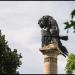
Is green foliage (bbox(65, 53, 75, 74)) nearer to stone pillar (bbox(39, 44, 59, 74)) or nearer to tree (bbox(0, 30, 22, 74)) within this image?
stone pillar (bbox(39, 44, 59, 74))

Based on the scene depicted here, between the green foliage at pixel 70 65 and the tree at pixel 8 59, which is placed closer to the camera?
the tree at pixel 8 59

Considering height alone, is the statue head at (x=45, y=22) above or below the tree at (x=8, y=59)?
above

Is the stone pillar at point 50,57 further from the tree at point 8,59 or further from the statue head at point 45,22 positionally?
the tree at point 8,59

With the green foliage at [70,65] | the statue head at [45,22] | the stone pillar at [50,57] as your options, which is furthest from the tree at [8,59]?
the statue head at [45,22]

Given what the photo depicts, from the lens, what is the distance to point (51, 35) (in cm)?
4128

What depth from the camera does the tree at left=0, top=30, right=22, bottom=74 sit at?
33594 mm

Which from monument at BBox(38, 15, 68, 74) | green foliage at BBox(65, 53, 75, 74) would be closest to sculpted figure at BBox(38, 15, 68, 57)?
monument at BBox(38, 15, 68, 74)

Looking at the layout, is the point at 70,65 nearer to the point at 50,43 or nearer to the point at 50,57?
the point at 50,57

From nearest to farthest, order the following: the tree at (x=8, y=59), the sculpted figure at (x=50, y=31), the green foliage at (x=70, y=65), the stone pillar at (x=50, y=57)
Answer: the tree at (x=8, y=59)
the green foliage at (x=70, y=65)
the stone pillar at (x=50, y=57)
the sculpted figure at (x=50, y=31)

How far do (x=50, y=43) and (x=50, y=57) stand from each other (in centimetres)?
216

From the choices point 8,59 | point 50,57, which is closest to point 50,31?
point 50,57

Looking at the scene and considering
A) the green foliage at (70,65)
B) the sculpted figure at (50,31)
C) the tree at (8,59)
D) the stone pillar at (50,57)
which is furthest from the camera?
the sculpted figure at (50,31)

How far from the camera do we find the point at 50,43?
40.3m

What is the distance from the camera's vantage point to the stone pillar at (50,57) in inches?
1499
